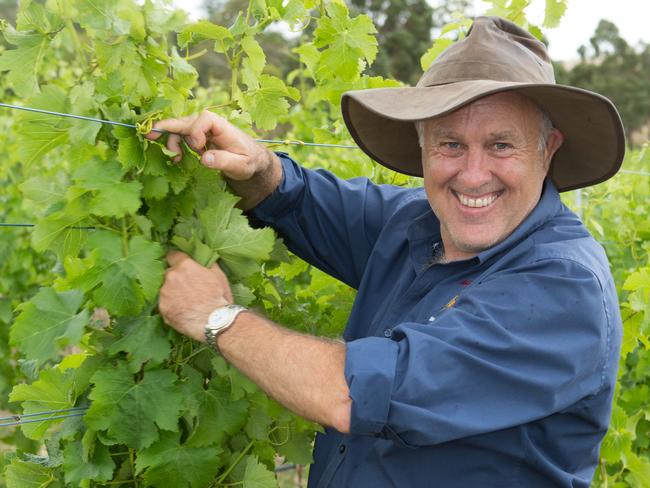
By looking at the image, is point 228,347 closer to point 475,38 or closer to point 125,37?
point 125,37

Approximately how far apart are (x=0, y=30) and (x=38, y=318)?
731mm

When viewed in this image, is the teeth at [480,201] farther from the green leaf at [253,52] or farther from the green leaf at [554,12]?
the green leaf at [554,12]

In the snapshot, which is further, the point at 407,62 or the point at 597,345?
the point at 407,62

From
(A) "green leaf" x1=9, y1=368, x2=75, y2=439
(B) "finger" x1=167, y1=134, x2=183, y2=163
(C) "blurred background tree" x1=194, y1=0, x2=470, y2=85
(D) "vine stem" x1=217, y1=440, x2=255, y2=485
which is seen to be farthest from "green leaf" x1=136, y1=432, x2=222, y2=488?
(C) "blurred background tree" x1=194, y1=0, x2=470, y2=85

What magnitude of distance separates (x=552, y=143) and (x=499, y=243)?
42 centimetres

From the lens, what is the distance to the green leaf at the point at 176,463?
2039mm

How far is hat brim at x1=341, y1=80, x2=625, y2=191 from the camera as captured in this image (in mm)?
2236

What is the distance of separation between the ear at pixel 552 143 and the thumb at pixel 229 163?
87cm

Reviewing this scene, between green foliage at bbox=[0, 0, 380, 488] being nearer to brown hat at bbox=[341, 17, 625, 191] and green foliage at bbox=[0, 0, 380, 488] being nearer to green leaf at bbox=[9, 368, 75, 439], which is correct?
green leaf at bbox=[9, 368, 75, 439]

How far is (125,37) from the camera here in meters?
1.97

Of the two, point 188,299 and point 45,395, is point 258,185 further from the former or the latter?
point 45,395

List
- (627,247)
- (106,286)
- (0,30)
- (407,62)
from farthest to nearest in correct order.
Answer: (407,62)
(627,247)
(0,30)
(106,286)

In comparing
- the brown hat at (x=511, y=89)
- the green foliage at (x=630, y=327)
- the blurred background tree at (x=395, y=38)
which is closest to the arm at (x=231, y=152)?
the brown hat at (x=511, y=89)

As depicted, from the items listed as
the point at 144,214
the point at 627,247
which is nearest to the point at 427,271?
the point at 144,214
